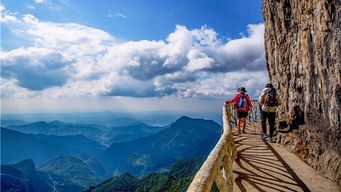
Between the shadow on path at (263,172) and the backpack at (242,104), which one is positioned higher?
the backpack at (242,104)

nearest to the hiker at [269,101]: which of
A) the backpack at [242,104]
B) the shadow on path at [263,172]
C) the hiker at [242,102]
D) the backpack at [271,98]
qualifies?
the backpack at [271,98]

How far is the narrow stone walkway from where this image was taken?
5.76 m

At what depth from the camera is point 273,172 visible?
678cm

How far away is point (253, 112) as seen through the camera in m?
17.3

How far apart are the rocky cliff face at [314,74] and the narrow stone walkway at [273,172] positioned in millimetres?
467

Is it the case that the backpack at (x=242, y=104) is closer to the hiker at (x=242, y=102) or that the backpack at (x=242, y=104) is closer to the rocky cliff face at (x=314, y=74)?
the hiker at (x=242, y=102)

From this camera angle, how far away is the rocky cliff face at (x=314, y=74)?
588cm

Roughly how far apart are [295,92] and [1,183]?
23533 cm

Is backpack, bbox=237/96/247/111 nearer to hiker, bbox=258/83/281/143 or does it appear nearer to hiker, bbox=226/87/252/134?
hiker, bbox=226/87/252/134

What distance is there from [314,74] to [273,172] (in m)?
3.94

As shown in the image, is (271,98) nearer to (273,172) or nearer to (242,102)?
(242,102)

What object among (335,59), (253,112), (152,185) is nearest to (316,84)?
(335,59)

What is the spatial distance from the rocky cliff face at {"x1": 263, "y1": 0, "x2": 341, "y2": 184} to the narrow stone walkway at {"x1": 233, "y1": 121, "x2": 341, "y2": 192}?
0.47 m

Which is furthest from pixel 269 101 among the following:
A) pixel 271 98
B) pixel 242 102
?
pixel 242 102
